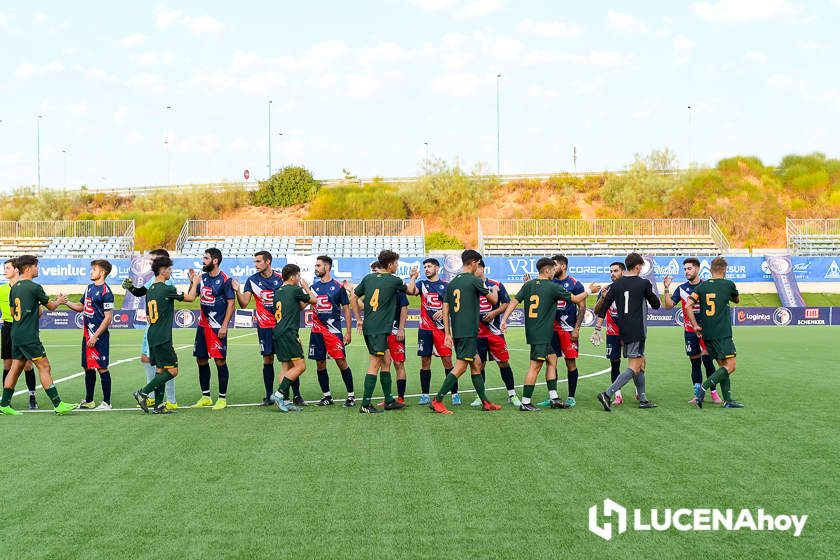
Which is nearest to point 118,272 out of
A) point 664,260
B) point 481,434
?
point 664,260

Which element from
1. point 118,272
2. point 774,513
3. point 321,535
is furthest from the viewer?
point 118,272

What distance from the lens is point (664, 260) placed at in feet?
129

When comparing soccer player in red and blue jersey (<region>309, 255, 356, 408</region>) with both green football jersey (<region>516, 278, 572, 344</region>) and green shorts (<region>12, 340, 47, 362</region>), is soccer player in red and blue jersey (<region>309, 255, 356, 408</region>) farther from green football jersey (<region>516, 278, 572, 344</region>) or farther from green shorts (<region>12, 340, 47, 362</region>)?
green shorts (<region>12, 340, 47, 362</region>)

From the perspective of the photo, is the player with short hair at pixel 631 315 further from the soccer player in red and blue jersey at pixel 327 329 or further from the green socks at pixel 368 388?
the soccer player in red and blue jersey at pixel 327 329

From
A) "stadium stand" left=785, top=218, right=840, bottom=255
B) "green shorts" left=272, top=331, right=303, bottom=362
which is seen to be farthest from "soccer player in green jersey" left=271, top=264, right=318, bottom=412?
"stadium stand" left=785, top=218, right=840, bottom=255

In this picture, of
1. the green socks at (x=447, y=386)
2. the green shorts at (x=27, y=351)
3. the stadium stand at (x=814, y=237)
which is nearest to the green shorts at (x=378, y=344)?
the green socks at (x=447, y=386)

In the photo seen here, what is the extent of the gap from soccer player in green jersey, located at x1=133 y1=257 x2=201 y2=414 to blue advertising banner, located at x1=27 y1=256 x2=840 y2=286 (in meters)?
27.6

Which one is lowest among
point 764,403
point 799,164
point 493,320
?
point 764,403

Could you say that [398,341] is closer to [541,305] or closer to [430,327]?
[430,327]

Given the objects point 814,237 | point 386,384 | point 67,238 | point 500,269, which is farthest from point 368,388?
point 814,237

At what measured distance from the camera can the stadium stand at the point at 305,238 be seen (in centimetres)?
4719

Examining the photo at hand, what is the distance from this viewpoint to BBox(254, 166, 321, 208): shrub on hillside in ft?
224

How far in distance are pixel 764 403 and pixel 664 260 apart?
2911cm

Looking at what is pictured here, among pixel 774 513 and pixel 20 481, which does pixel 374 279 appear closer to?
pixel 20 481
